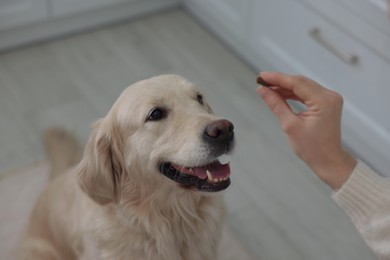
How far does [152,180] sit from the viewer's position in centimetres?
135

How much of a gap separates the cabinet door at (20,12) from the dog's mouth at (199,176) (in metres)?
1.48

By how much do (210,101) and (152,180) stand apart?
112cm

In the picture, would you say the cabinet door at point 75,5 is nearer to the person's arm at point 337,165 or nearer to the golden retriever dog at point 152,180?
the golden retriever dog at point 152,180

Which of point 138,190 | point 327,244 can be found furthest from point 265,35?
point 138,190

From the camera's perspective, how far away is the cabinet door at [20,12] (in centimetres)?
245

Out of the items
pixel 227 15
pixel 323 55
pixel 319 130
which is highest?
pixel 227 15

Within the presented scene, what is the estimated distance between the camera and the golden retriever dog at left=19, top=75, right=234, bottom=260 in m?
1.27

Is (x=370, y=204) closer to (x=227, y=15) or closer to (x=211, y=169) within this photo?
(x=211, y=169)

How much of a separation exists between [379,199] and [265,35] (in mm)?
1457

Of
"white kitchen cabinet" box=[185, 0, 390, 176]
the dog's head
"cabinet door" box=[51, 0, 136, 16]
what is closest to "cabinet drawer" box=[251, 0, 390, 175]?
Answer: "white kitchen cabinet" box=[185, 0, 390, 176]

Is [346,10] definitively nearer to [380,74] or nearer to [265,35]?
[380,74]

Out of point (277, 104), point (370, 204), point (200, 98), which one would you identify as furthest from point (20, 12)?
point (370, 204)

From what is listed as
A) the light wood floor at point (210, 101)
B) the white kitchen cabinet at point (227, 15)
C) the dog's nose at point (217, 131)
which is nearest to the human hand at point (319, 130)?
the dog's nose at point (217, 131)

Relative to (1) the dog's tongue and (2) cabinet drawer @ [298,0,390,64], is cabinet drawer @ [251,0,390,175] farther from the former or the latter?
(1) the dog's tongue
